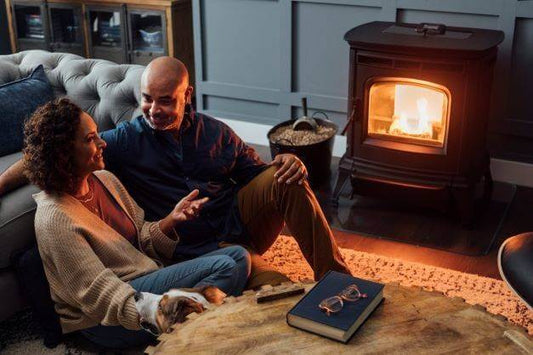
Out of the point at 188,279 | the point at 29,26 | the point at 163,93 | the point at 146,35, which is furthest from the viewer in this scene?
the point at 29,26

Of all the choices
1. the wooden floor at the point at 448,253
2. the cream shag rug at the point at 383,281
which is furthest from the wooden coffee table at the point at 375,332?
the wooden floor at the point at 448,253

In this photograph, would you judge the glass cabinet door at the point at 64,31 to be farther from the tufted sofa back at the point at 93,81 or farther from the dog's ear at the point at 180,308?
the dog's ear at the point at 180,308

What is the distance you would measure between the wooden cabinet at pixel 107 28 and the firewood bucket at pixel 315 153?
51.1 inches

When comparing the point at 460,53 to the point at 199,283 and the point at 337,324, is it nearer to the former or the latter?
the point at 199,283

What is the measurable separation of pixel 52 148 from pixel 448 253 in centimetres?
172

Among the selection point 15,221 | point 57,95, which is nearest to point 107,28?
point 57,95

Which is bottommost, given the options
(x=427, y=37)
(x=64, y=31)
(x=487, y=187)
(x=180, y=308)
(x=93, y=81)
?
(x=487, y=187)

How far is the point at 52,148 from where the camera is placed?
6.57ft

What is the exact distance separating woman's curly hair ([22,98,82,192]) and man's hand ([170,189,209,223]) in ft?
1.10

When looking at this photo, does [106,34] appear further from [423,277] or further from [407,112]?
[423,277]

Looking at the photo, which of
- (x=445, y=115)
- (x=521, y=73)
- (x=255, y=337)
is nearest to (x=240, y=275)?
(x=255, y=337)

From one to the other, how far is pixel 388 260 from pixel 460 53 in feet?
2.89

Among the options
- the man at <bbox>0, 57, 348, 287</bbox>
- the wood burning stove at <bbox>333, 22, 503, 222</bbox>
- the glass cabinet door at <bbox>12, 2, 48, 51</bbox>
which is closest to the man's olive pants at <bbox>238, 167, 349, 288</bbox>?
the man at <bbox>0, 57, 348, 287</bbox>

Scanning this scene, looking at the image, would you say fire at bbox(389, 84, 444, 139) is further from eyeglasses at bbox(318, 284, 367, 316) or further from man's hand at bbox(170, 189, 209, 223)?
eyeglasses at bbox(318, 284, 367, 316)
